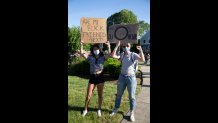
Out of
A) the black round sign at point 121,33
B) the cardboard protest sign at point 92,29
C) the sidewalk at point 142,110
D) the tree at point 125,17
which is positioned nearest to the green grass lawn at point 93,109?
the sidewalk at point 142,110

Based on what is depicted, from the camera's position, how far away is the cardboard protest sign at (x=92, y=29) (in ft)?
19.7

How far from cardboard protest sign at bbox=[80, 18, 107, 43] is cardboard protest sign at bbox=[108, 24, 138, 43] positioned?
0.26 m

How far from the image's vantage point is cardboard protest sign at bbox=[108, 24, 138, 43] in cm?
588

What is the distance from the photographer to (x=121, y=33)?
5.95 meters

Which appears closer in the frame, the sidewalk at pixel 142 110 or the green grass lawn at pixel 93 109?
the green grass lawn at pixel 93 109

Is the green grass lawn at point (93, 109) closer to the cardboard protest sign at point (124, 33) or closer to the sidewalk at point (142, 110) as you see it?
the sidewalk at point (142, 110)

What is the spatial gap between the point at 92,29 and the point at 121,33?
2.15 ft

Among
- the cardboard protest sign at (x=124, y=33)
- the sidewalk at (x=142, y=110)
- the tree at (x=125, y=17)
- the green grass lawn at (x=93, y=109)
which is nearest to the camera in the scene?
the cardboard protest sign at (x=124, y=33)

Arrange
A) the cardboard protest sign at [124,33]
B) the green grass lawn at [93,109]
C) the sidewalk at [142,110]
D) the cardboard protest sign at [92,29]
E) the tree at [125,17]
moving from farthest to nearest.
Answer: the tree at [125,17]
the sidewalk at [142,110]
the green grass lawn at [93,109]
the cardboard protest sign at [92,29]
the cardboard protest sign at [124,33]

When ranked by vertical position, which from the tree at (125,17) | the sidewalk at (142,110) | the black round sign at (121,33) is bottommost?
the sidewalk at (142,110)

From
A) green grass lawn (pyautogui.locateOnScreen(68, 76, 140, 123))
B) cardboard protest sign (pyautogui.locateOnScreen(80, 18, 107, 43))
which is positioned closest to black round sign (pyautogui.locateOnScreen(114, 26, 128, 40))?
cardboard protest sign (pyautogui.locateOnScreen(80, 18, 107, 43))

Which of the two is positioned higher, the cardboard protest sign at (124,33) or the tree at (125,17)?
the tree at (125,17)
